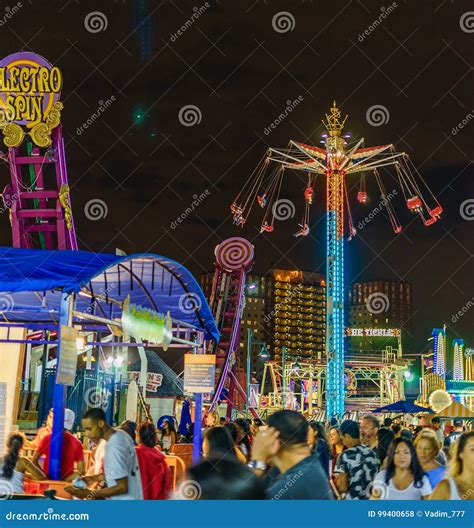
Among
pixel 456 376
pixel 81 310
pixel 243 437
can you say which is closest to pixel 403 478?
pixel 243 437

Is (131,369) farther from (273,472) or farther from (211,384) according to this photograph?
(273,472)

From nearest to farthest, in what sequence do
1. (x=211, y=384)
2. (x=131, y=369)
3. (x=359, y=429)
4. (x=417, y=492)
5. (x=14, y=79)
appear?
(x=417, y=492), (x=359, y=429), (x=211, y=384), (x=14, y=79), (x=131, y=369)

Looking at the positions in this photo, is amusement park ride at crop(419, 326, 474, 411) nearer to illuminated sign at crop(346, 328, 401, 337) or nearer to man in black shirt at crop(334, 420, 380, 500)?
illuminated sign at crop(346, 328, 401, 337)

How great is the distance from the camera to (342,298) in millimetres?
35125

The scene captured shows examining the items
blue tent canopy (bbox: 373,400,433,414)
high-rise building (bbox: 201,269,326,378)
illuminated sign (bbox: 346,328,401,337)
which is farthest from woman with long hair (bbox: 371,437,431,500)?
high-rise building (bbox: 201,269,326,378)

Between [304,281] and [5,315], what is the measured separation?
542 ft

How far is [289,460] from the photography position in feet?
15.1

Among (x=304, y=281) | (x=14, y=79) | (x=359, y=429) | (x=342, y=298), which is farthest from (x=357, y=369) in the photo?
(x=304, y=281)

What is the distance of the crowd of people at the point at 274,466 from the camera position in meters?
4.57

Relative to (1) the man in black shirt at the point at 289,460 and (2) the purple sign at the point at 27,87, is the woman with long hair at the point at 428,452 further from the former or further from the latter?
(2) the purple sign at the point at 27,87

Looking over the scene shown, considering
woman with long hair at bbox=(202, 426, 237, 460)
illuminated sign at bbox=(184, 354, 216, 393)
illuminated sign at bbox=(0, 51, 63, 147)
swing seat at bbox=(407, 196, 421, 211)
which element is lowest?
woman with long hair at bbox=(202, 426, 237, 460)

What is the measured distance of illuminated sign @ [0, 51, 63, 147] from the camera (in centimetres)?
2247

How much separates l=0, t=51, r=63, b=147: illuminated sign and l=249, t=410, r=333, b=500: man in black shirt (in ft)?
64.5

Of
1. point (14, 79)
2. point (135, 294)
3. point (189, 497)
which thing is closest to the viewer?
point (189, 497)
